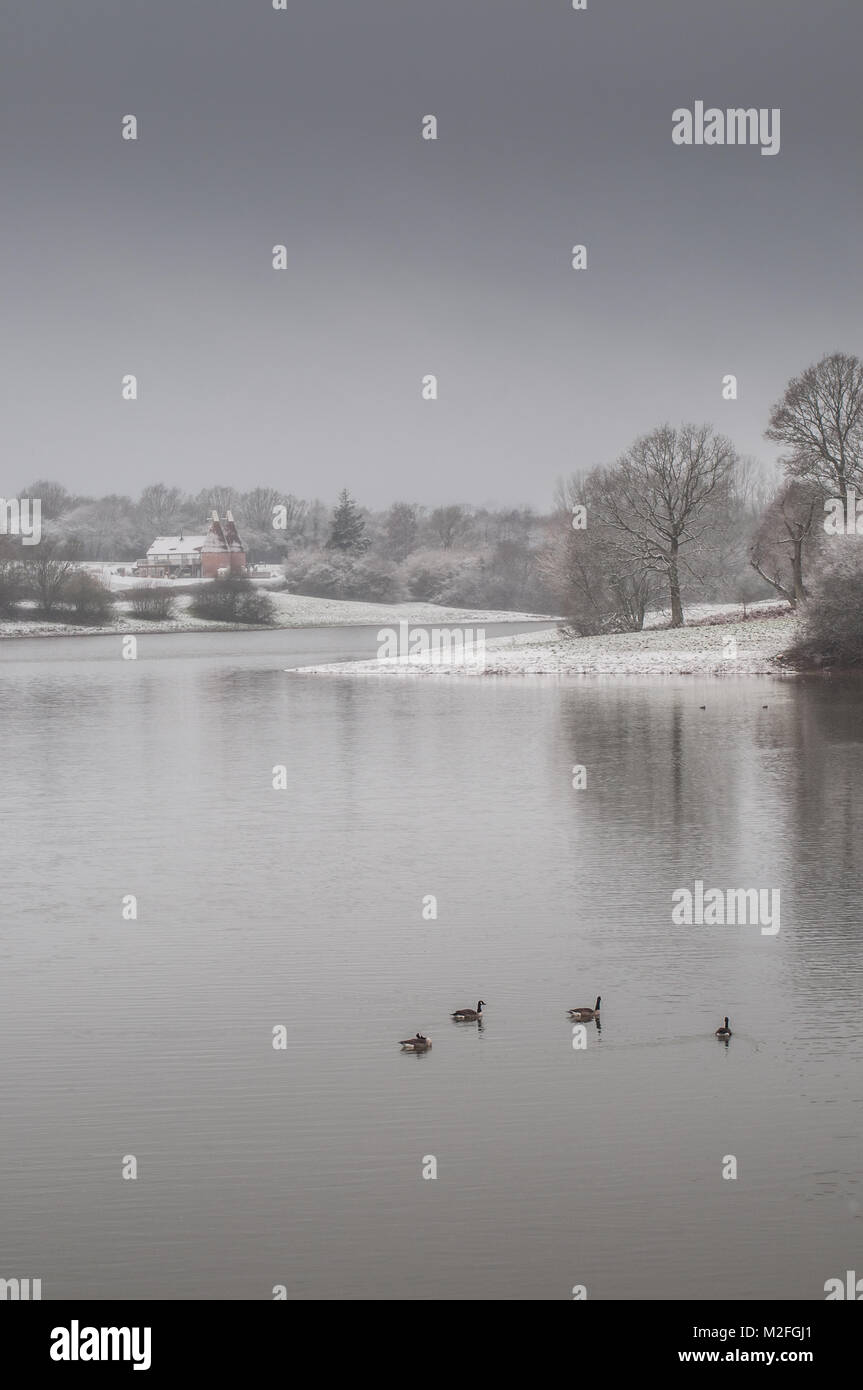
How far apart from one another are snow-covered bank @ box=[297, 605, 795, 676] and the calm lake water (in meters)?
29.8

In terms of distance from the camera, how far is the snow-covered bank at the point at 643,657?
199ft

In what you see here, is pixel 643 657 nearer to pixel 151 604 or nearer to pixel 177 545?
pixel 151 604

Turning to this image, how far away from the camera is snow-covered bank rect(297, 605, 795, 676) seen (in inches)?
2384

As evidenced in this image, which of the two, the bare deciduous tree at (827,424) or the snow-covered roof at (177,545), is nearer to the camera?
the bare deciduous tree at (827,424)

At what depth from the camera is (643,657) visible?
207 ft

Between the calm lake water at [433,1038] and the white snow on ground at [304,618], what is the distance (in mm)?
82870

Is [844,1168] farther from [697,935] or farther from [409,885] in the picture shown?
[409,885]

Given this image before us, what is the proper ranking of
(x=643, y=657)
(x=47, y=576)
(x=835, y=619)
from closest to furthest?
(x=835, y=619), (x=643, y=657), (x=47, y=576)

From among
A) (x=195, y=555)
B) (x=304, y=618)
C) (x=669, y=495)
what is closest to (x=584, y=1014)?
(x=669, y=495)

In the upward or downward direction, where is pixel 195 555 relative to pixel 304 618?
upward

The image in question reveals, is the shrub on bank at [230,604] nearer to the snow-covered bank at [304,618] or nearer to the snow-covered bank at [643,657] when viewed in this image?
the snow-covered bank at [304,618]

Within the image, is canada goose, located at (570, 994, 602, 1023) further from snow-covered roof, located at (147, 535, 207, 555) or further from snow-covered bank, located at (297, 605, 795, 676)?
snow-covered roof, located at (147, 535, 207, 555)

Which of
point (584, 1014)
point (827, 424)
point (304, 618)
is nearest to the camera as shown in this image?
point (584, 1014)

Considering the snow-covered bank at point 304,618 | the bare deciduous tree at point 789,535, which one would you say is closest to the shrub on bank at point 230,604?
the snow-covered bank at point 304,618
